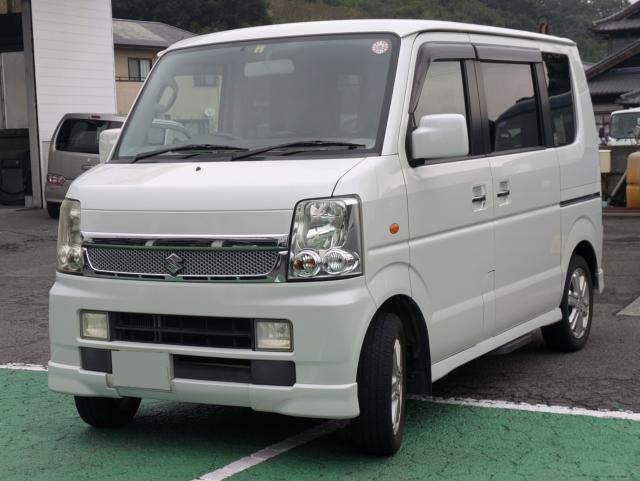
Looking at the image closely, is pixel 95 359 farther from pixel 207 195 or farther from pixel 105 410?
pixel 207 195

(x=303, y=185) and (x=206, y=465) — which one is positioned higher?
(x=303, y=185)

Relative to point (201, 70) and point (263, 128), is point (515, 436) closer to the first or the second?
point (263, 128)

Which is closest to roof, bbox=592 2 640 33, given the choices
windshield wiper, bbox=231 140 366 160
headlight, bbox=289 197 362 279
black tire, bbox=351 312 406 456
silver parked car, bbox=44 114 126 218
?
silver parked car, bbox=44 114 126 218

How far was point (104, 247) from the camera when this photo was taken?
5.05 metres

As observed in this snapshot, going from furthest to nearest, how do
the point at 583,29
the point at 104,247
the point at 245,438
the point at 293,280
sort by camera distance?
the point at 583,29 → the point at 245,438 → the point at 104,247 → the point at 293,280

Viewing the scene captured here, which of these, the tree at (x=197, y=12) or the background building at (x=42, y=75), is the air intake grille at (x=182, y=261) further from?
the tree at (x=197, y=12)

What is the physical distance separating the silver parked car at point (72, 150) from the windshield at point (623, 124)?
12872 millimetres

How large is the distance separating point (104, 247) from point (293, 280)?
3.29 feet

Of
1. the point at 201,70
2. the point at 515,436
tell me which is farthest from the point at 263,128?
the point at 515,436

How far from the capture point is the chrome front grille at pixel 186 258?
4691mm

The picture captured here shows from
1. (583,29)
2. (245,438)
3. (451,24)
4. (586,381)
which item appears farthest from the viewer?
(583,29)

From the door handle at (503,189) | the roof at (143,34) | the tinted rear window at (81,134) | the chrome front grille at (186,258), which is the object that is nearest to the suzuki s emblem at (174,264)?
the chrome front grille at (186,258)

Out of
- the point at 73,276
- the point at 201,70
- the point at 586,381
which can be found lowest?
the point at 586,381

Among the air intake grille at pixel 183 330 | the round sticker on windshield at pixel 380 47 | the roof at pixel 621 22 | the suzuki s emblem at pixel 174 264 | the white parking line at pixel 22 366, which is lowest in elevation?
the white parking line at pixel 22 366
